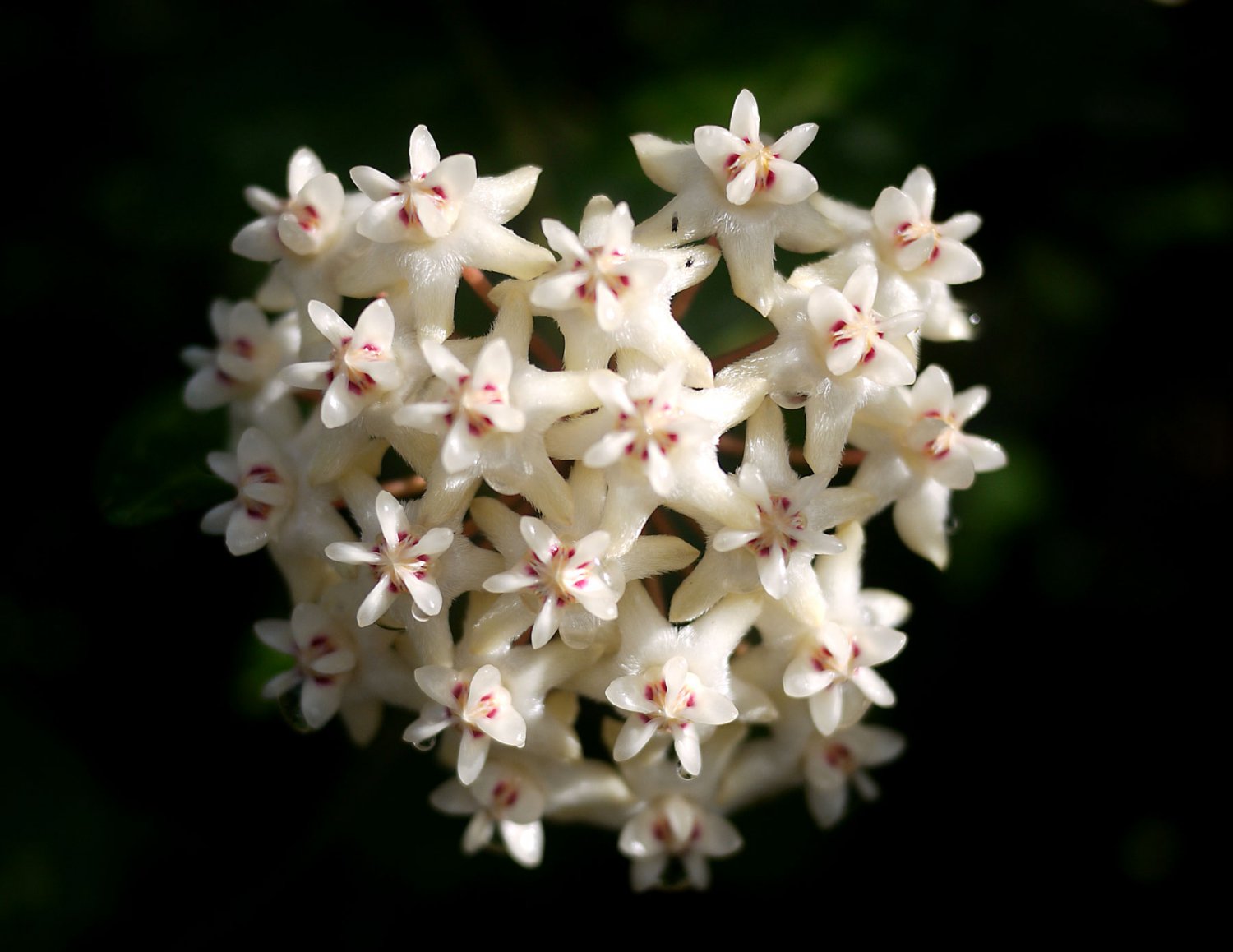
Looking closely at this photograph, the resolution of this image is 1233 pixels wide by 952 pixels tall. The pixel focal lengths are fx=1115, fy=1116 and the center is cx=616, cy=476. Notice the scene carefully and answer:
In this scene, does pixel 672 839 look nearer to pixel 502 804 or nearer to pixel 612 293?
pixel 502 804

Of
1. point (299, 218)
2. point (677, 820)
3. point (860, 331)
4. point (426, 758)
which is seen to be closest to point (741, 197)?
point (860, 331)

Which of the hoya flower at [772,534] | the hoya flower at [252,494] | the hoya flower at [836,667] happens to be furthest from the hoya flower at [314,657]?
the hoya flower at [836,667]

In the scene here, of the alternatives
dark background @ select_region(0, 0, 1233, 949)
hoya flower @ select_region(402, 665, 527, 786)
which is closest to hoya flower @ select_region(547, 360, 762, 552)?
hoya flower @ select_region(402, 665, 527, 786)

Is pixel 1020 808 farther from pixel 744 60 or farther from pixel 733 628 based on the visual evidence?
pixel 744 60

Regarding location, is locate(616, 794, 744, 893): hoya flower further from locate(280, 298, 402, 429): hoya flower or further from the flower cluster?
locate(280, 298, 402, 429): hoya flower

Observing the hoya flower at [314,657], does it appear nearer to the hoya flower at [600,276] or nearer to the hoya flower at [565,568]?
the hoya flower at [565,568]

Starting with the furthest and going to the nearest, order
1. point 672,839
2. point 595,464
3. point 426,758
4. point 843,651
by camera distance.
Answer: point 426,758, point 672,839, point 843,651, point 595,464

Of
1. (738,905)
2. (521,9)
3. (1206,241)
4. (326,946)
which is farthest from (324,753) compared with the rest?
(1206,241)
